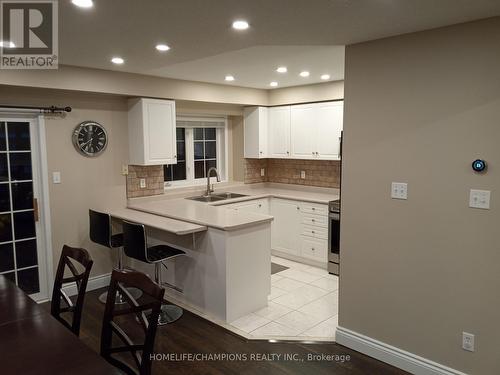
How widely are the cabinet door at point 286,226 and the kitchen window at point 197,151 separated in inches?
45.7

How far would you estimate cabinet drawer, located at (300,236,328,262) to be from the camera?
5.04 metres

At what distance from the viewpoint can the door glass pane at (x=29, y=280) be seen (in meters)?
4.01

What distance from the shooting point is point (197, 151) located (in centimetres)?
586

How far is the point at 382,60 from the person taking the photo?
9.09ft

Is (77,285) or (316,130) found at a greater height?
(316,130)

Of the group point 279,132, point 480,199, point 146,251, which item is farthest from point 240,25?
point 279,132

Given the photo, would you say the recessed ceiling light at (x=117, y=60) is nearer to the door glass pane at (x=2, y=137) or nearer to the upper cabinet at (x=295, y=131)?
the door glass pane at (x=2, y=137)

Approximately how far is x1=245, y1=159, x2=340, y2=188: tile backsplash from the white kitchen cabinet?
0.29 metres

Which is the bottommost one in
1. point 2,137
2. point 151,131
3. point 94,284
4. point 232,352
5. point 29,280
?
point 232,352

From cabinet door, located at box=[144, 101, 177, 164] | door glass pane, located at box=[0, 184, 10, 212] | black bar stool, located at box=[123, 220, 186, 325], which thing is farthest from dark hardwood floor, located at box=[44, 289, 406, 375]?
cabinet door, located at box=[144, 101, 177, 164]

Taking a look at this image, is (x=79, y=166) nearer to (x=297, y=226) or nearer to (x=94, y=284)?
(x=94, y=284)

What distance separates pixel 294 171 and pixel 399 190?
3.40 metres

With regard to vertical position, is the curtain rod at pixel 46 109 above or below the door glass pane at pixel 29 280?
above

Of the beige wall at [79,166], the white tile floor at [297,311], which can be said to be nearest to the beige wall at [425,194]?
the white tile floor at [297,311]
